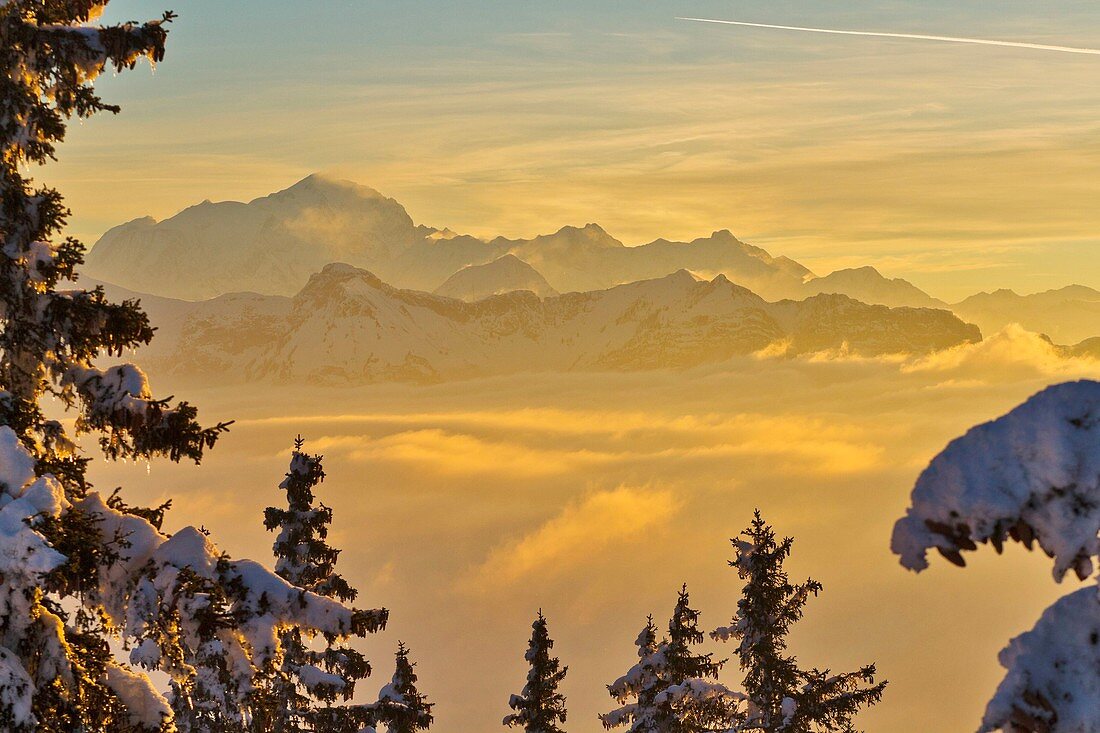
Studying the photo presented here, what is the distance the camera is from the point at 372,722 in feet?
86.1

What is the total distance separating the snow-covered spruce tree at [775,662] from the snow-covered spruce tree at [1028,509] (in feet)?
66.6

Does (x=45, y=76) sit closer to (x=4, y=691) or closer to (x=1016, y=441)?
(x=4, y=691)

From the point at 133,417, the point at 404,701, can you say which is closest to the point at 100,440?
the point at 133,417

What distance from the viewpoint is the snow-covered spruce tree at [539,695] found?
1239 inches

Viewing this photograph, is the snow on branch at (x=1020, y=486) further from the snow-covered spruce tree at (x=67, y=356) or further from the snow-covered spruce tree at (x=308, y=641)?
the snow-covered spruce tree at (x=308, y=641)

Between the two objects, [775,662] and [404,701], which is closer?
[775,662]

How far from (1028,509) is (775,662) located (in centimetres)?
2156

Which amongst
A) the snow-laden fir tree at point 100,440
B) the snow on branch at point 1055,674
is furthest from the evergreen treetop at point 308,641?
the snow on branch at point 1055,674

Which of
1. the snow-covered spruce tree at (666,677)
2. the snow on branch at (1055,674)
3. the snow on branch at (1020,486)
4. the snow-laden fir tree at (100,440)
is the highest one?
the snow-covered spruce tree at (666,677)

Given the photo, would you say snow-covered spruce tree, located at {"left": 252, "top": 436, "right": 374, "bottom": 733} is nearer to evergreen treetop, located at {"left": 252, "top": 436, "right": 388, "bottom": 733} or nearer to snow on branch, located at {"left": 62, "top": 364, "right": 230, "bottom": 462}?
evergreen treetop, located at {"left": 252, "top": 436, "right": 388, "bottom": 733}

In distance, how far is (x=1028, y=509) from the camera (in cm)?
314

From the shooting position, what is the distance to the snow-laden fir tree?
384 inches

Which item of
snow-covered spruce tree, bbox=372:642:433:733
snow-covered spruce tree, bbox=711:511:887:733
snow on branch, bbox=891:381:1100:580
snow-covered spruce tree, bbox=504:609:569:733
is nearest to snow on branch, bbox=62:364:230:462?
snow on branch, bbox=891:381:1100:580

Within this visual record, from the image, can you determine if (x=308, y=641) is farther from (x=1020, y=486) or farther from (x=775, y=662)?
(x=1020, y=486)
